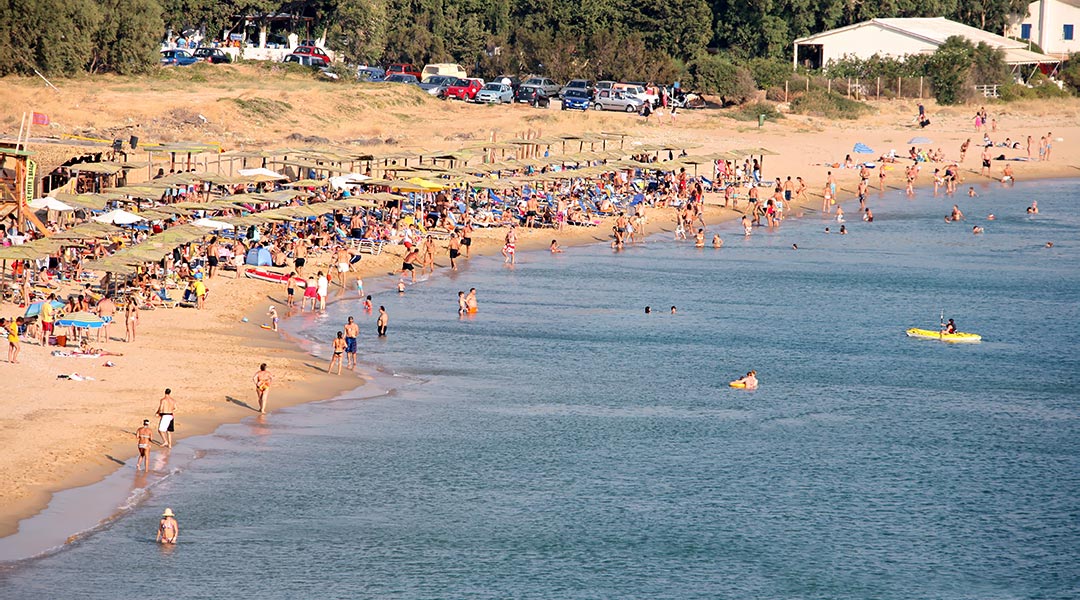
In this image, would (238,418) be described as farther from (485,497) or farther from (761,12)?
(761,12)

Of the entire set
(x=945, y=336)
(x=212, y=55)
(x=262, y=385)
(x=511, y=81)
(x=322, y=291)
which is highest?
(x=212, y=55)

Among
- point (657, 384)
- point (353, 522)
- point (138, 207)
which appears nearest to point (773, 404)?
point (657, 384)

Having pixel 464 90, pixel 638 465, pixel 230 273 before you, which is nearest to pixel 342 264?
pixel 230 273

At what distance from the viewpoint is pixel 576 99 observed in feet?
246

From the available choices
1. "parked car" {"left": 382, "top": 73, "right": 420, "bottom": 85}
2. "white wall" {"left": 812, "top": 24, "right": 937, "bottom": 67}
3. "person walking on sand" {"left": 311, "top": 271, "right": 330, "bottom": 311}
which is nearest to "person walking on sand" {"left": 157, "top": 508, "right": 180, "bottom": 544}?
"person walking on sand" {"left": 311, "top": 271, "right": 330, "bottom": 311}

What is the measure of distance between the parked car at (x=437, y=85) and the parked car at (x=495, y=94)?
199cm

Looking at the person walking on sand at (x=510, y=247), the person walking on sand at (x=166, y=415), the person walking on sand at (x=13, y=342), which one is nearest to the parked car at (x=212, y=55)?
the person walking on sand at (x=510, y=247)

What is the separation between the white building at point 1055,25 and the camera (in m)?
99.5

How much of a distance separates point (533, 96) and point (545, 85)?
163 cm

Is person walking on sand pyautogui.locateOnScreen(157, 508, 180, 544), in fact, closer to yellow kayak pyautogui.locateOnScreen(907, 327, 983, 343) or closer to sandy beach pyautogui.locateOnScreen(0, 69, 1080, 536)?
sandy beach pyautogui.locateOnScreen(0, 69, 1080, 536)

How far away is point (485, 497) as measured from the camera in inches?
1001

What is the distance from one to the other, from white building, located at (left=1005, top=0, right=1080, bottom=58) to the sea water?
61075mm

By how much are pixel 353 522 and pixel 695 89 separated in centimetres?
6029

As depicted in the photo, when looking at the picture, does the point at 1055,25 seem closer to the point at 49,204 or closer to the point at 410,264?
the point at 410,264
